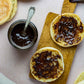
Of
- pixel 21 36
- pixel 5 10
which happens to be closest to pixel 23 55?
pixel 21 36

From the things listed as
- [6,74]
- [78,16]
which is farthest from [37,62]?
[78,16]

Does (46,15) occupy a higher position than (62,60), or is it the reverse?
(46,15)

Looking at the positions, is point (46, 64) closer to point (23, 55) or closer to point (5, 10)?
point (23, 55)

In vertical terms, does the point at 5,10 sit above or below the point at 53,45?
above

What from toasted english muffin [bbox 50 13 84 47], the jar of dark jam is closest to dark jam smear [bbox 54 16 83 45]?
toasted english muffin [bbox 50 13 84 47]

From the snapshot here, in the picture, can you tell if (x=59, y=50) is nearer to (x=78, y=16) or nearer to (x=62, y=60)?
(x=62, y=60)

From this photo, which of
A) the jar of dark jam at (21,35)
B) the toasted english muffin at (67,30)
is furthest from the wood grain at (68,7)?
the jar of dark jam at (21,35)

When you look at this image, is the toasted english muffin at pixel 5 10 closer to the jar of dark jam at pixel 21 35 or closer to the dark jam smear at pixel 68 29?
the jar of dark jam at pixel 21 35
